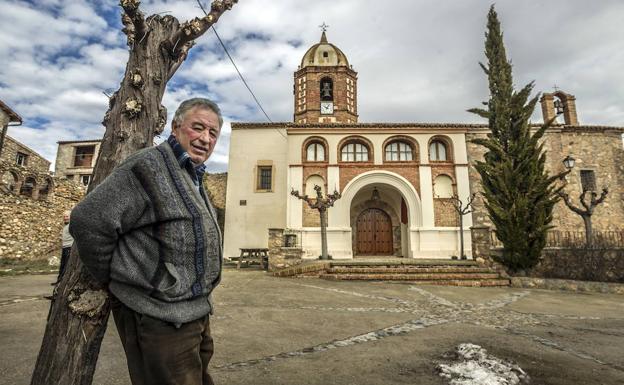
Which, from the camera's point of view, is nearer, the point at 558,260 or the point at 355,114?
the point at 558,260

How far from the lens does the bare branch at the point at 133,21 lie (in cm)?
195

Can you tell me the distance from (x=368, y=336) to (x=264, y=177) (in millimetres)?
14339

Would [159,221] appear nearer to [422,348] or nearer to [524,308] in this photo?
[422,348]

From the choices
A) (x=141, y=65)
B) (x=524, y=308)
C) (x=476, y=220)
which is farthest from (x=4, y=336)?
(x=476, y=220)

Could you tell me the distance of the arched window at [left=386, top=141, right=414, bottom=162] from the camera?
16.5 metres

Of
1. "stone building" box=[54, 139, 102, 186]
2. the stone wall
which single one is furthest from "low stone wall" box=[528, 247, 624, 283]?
"stone building" box=[54, 139, 102, 186]

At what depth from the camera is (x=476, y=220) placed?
16031mm

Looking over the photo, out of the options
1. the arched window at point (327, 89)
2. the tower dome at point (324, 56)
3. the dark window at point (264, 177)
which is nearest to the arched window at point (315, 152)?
the dark window at point (264, 177)

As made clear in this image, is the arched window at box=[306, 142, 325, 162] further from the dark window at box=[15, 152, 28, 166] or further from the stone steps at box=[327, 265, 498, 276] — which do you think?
the dark window at box=[15, 152, 28, 166]

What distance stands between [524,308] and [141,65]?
7.50 metres

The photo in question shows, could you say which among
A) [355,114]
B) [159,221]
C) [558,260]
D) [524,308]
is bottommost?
[524,308]

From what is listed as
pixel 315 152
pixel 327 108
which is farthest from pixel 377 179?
pixel 327 108

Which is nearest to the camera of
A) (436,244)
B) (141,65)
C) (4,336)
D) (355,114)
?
(141,65)

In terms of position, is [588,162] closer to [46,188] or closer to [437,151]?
[437,151]
